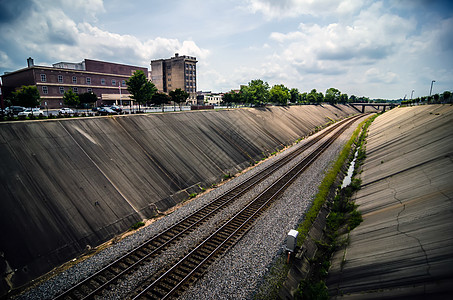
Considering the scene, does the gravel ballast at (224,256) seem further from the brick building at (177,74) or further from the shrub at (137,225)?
the brick building at (177,74)

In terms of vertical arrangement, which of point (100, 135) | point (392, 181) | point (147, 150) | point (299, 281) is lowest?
point (299, 281)

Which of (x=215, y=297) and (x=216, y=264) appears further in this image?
(x=216, y=264)

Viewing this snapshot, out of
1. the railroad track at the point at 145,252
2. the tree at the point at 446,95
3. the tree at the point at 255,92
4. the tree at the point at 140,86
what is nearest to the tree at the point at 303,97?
the tree at the point at 255,92

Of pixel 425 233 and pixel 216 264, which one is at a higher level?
pixel 425 233

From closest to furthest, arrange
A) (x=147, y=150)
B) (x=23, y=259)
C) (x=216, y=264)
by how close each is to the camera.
Result: (x=23, y=259)
(x=216, y=264)
(x=147, y=150)

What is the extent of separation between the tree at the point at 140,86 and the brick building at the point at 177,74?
7331cm

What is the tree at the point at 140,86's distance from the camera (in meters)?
34.5

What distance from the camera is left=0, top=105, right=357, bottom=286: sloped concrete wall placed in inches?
464

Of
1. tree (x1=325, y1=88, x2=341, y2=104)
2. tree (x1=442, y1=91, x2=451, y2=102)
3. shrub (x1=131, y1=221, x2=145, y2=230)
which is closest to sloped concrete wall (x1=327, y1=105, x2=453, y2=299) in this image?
shrub (x1=131, y1=221, x2=145, y2=230)

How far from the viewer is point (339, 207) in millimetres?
18469

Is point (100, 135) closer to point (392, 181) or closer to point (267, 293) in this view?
point (267, 293)

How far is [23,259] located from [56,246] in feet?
4.68

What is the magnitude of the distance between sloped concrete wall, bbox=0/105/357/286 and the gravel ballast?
1566 mm

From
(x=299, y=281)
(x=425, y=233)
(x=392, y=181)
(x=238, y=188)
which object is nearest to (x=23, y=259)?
(x=299, y=281)
